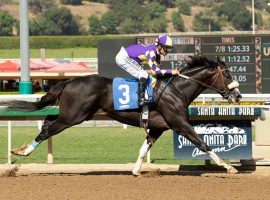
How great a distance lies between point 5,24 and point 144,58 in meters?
103

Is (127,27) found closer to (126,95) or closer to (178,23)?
(178,23)

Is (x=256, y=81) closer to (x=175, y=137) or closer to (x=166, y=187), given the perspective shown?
(x=175, y=137)

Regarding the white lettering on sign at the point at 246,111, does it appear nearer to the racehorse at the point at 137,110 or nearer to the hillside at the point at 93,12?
the racehorse at the point at 137,110

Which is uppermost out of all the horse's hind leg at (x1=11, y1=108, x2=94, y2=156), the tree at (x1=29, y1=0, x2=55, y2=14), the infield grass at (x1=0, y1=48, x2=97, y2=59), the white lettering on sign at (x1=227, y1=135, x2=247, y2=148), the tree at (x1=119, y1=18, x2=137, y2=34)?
the tree at (x1=29, y1=0, x2=55, y2=14)

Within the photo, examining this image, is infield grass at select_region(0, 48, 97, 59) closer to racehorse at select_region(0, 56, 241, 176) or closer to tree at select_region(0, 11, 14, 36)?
tree at select_region(0, 11, 14, 36)

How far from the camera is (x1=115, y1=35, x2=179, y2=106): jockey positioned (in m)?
9.73

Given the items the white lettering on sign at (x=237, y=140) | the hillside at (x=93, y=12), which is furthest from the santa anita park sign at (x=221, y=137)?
the hillside at (x=93, y=12)

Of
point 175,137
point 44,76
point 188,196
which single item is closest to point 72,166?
point 175,137

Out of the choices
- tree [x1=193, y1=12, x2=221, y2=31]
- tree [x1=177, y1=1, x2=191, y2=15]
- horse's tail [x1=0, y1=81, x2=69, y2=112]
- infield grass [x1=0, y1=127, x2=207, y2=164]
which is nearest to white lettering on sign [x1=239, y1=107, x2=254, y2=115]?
infield grass [x1=0, y1=127, x2=207, y2=164]

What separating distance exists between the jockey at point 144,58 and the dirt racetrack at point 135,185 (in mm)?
1082

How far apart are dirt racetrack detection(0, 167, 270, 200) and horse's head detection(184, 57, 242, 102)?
1.04 m

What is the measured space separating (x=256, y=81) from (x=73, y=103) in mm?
10090

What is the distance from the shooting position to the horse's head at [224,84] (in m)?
10.1

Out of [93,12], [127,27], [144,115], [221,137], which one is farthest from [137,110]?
[93,12]
